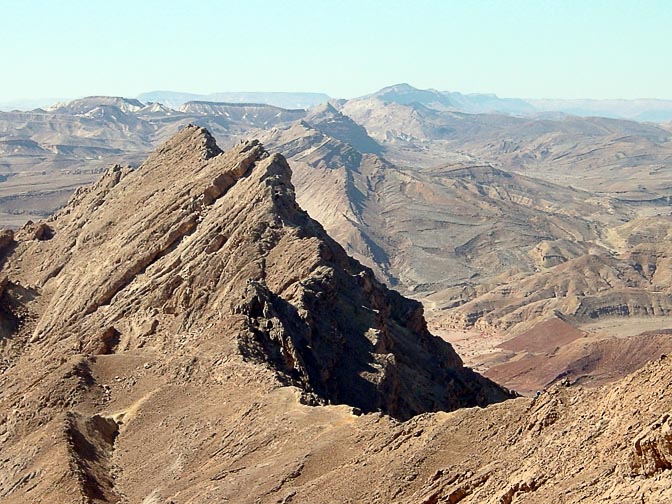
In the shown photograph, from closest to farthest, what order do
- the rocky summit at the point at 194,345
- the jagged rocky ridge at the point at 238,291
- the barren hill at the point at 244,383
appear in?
the barren hill at the point at 244,383 → the rocky summit at the point at 194,345 → the jagged rocky ridge at the point at 238,291

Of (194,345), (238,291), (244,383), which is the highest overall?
(238,291)

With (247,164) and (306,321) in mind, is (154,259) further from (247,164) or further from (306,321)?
(306,321)

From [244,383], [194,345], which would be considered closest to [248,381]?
[244,383]

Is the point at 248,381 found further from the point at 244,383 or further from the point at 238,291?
the point at 238,291

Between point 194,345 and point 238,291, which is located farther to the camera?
point 238,291

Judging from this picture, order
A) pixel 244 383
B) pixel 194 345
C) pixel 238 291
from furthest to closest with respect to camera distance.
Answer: pixel 238 291
pixel 194 345
pixel 244 383

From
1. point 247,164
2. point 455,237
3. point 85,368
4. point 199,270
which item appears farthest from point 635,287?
point 85,368

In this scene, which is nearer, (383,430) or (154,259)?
(383,430)

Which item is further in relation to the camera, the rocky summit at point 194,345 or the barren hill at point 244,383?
the rocky summit at point 194,345
